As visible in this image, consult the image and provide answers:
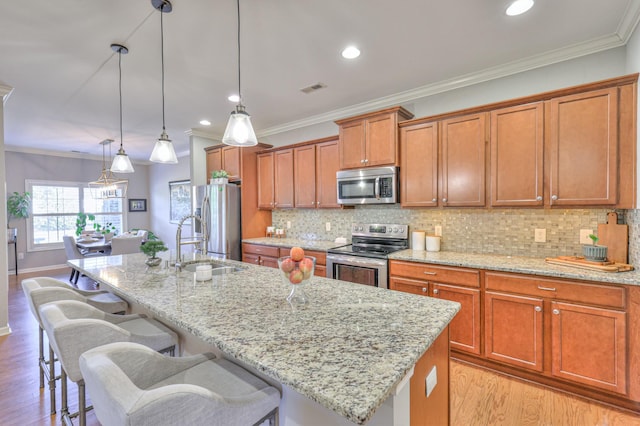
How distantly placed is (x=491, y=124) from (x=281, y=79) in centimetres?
205

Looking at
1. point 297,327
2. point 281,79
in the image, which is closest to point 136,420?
point 297,327

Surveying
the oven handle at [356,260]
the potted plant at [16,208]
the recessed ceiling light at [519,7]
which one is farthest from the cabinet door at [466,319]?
the potted plant at [16,208]

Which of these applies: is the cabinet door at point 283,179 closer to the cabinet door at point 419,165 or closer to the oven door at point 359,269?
the oven door at point 359,269

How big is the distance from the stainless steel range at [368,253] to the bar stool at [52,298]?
1.96 m

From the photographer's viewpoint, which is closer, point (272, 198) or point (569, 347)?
point (569, 347)

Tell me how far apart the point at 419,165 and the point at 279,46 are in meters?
1.74

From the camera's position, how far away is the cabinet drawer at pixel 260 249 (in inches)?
157

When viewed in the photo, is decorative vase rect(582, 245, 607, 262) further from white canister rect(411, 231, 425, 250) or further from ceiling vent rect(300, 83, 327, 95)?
ceiling vent rect(300, 83, 327, 95)

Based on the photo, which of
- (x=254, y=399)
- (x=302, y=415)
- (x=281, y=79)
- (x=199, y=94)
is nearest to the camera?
(x=254, y=399)

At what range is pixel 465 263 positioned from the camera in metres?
2.51

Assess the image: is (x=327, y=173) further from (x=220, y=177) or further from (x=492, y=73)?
(x=492, y=73)

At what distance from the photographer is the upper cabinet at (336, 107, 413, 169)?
10.6ft

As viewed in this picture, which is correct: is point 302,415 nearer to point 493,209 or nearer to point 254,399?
point 254,399

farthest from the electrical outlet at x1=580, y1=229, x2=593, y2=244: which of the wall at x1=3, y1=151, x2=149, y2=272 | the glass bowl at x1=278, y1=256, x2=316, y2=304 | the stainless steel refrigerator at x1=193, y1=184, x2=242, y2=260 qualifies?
the wall at x1=3, y1=151, x2=149, y2=272
